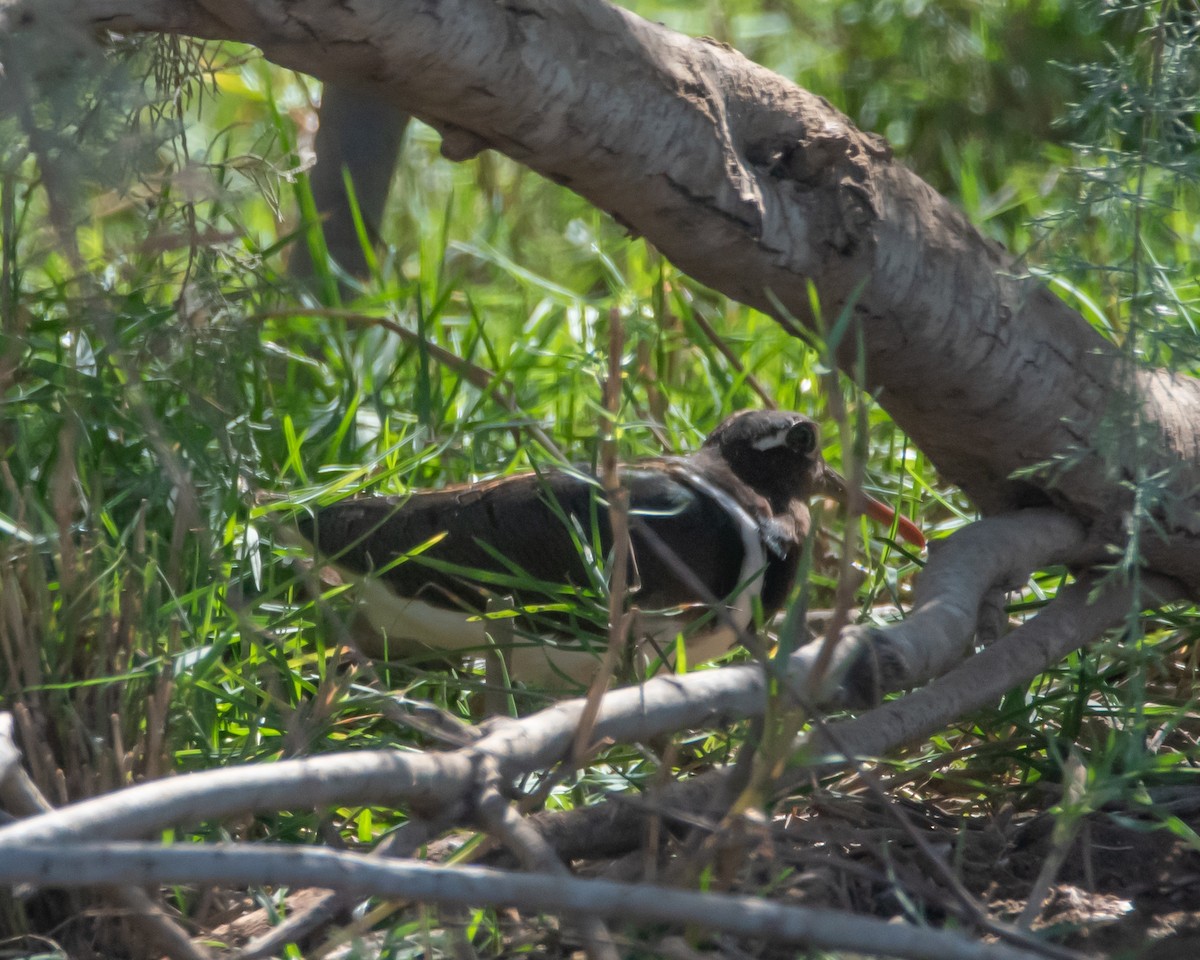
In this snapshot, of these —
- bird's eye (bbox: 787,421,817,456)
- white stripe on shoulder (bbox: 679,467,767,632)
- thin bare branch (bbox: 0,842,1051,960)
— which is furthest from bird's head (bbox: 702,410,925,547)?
thin bare branch (bbox: 0,842,1051,960)

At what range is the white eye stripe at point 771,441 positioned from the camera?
305 cm

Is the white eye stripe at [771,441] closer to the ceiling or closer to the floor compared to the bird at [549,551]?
closer to the ceiling

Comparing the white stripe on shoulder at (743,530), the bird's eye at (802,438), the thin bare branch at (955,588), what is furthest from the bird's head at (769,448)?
the thin bare branch at (955,588)

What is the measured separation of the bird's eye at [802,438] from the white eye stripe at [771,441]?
1cm

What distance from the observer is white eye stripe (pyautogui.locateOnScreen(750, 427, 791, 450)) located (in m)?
3.05

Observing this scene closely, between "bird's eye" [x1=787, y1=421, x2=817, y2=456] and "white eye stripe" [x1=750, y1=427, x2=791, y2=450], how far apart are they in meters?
0.01

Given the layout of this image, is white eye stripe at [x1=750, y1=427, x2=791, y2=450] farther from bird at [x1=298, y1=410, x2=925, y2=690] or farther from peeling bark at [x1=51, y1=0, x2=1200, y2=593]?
peeling bark at [x1=51, y1=0, x2=1200, y2=593]

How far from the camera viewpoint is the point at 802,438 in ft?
10.1

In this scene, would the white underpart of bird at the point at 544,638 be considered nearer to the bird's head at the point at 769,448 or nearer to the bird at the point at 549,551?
the bird at the point at 549,551

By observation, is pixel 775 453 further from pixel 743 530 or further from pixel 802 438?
pixel 743 530

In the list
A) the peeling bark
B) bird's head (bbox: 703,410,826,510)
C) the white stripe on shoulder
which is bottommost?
the white stripe on shoulder

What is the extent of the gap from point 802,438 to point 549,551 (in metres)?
0.71

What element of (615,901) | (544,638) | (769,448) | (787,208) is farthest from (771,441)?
(615,901)

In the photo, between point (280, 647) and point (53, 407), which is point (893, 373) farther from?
point (53, 407)
